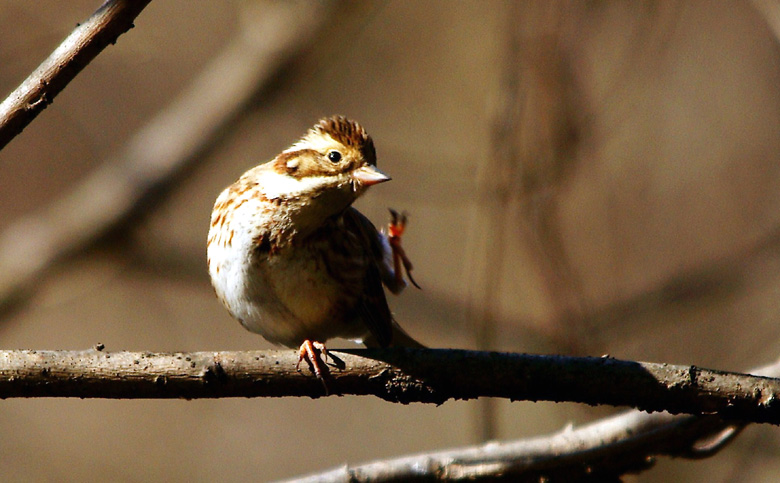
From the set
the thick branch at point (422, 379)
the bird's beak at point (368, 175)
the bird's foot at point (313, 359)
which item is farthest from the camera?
the bird's beak at point (368, 175)

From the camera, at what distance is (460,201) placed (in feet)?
19.8

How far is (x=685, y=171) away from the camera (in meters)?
6.38

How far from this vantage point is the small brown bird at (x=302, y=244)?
132 inches

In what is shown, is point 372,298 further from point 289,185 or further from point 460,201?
point 460,201

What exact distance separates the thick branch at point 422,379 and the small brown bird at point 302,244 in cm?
58

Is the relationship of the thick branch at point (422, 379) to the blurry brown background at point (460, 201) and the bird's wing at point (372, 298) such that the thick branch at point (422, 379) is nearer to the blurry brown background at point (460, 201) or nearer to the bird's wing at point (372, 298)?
the bird's wing at point (372, 298)

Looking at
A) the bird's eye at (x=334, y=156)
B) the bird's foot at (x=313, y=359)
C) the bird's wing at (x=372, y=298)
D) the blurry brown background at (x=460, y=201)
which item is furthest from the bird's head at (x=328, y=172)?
the blurry brown background at (x=460, y=201)

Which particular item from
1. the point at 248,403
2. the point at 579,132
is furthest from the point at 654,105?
the point at 248,403

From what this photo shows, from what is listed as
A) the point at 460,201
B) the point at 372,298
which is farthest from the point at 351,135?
the point at 460,201

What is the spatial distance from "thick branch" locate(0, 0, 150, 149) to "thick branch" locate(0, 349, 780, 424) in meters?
0.70

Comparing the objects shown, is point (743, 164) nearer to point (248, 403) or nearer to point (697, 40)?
point (697, 40)

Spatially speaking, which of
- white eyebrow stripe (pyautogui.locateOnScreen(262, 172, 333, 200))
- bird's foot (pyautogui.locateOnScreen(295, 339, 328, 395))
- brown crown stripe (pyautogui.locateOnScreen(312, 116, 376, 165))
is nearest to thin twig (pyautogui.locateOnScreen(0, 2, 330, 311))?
white eyebrow stripe (pyautogui.locateOnScreen(262, 172, 333, 200))

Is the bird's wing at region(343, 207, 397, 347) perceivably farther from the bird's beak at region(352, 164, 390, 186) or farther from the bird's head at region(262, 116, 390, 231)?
the bird's beak at region(352, 164, 390, 186)

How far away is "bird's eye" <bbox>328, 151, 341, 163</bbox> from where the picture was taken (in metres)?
3.36
